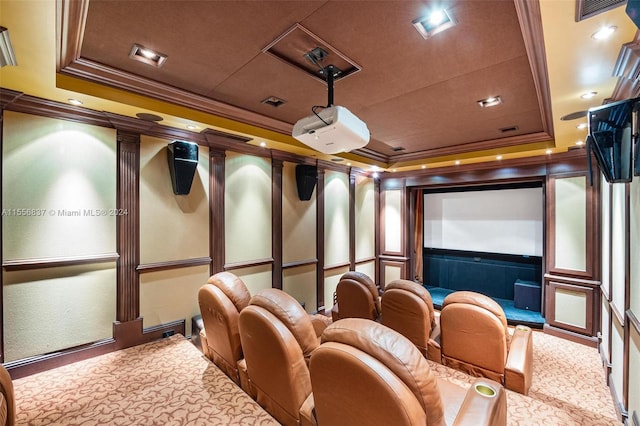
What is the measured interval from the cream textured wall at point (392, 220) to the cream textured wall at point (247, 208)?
3.03 meters

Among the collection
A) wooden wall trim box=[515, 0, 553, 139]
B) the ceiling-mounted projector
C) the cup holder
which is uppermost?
wooden wall trim box=[515, 0, 553, 139]

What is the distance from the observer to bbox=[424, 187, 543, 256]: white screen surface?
5074 millimetres

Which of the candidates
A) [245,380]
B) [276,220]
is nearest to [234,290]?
[245,380]

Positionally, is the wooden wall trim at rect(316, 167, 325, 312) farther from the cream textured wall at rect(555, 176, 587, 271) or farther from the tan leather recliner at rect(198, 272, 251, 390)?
the cream textured wall at rect(555, 176, 587, 271)

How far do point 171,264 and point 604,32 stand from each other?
12.5 ft

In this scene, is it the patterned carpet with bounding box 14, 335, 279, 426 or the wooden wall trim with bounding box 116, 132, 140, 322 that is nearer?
the patterned carpet with bounding box 14, 335, 279, 426

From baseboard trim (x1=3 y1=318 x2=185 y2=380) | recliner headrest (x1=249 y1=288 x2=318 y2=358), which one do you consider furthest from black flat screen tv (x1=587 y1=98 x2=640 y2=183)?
baseboard trim (x1=3 y1=318 x2=185 y2=380)

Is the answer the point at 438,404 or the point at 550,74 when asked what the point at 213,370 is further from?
the point at 550,74

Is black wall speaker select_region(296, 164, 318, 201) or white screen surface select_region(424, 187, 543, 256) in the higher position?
black wall speaker select_region(296, 164, 318, 201)

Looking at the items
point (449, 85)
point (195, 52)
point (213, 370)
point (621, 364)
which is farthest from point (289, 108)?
point (621, 364)

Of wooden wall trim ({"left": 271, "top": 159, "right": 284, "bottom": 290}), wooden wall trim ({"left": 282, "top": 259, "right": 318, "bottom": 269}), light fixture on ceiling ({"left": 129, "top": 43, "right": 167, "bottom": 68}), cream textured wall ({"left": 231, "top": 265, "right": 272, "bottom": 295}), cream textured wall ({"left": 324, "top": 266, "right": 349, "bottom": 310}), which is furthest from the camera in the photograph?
cream textured wall ({"left": 324, "top": 266, "right": 349, "bottom": 310})

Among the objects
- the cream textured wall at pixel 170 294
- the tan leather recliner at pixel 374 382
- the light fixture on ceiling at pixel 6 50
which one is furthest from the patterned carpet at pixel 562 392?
the light fixture on ceiling at pixel 6 50

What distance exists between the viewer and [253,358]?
6.03ft

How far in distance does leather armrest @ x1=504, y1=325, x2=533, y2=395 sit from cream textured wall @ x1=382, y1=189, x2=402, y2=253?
11.4 ft
